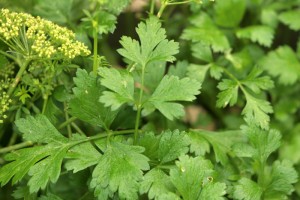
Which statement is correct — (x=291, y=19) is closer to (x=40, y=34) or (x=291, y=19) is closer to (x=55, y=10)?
(x=55, y=10)

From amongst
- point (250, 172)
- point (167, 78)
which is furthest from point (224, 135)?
point (167, 78)

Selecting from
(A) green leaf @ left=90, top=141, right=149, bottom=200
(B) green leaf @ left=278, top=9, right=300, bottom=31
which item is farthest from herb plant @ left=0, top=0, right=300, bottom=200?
(B) green leaf @ left=278, top=9, right=300, bottom=31

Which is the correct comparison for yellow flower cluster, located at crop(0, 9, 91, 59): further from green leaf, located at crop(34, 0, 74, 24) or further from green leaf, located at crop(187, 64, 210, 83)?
green leaf, located at crop(187, 64, 210, 83)

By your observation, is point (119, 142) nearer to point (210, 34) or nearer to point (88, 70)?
point (88, 70)

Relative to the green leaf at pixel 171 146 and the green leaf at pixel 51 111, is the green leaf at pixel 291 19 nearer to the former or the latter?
the green leaf at pixel 171 146

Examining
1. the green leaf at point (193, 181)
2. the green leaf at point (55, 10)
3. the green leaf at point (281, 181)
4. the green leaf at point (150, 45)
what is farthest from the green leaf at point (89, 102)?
the green leaf at point (281, 181)

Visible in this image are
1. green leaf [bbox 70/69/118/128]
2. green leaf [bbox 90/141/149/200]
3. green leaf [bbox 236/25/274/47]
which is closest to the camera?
green leaf [bbox 90/141/149/200]
